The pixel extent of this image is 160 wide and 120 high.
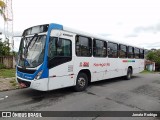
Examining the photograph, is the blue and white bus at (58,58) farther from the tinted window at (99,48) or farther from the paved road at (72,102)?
the paved road at (72,102)

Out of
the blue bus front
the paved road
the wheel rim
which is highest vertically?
the blue bus front

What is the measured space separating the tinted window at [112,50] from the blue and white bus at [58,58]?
562 mm

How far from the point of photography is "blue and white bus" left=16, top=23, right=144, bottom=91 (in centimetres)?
662

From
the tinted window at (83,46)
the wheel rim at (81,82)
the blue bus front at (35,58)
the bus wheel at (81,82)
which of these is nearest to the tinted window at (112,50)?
the tinted window at (83,46)

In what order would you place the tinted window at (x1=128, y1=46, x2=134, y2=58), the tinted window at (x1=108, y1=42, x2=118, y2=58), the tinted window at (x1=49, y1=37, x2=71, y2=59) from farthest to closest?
the tinted window at (x1=128, y1=46, x2=134, y2=58)
the tinted window at (x1=108, y1=42, x2=118, y2=58)
the tinted window at (x1=49, y1=37, x2=71, y2=59)

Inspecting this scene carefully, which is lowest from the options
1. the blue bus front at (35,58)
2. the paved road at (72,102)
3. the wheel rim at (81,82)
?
the paved road at (72,102)

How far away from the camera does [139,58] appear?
600 inches

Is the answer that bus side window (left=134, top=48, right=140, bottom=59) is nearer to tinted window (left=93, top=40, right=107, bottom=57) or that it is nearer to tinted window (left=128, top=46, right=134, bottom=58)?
tinted window (left=128, top=46, right=134, bottom=58)

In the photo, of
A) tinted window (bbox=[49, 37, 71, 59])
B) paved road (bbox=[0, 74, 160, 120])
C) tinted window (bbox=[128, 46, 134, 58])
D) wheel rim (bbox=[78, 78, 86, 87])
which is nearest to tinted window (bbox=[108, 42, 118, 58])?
tinted window (bbox=[128, 46, 134, 58])

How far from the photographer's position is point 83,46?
28.0 feet

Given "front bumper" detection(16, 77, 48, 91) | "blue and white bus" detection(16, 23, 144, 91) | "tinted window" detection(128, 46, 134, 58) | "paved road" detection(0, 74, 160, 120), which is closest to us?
"paved road" detection(0, 74, 160, 120)

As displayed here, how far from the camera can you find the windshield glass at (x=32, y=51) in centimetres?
669

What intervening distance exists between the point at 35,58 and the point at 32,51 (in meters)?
0.41

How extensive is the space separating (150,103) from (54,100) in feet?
12.8
